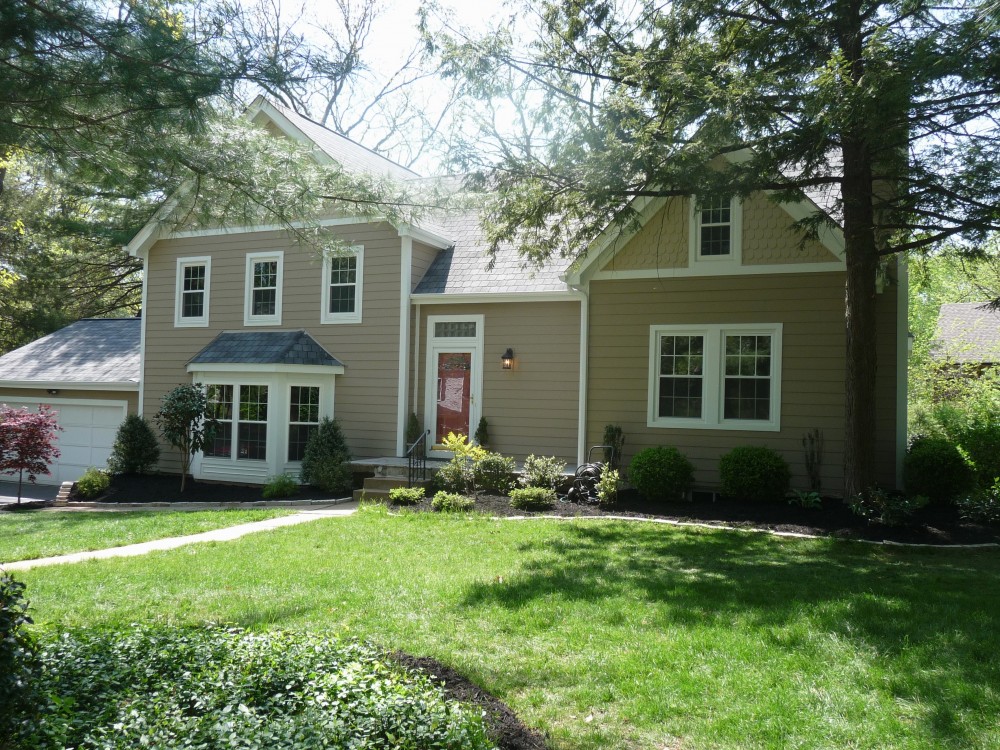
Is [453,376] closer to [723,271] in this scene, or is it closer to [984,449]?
[723,271]

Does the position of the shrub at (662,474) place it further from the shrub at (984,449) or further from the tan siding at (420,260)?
the tan siding at (420,260)

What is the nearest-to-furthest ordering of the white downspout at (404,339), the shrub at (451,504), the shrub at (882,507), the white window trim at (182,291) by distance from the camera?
the shrub at (882,507) → the shrub at (451,504) → the white downspout at (404,339) → the white window trim at (182,291)

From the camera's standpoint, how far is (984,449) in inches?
438

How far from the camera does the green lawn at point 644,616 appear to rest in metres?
3.90

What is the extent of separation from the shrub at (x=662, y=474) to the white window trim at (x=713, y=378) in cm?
93

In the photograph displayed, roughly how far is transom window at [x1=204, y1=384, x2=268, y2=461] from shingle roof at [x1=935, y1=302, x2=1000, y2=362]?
61.1ft

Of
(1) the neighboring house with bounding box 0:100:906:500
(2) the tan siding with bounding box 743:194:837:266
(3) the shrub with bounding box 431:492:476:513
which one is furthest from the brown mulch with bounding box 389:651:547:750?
(2) the tan siding with bounding box 743:194:837:266

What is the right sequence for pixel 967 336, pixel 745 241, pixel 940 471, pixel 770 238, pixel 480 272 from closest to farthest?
pixel 940 471, pixel 770 238, pixel 745 241, pixel 480 272, pixel 967 336

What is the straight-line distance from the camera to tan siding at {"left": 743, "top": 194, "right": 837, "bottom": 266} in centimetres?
1153

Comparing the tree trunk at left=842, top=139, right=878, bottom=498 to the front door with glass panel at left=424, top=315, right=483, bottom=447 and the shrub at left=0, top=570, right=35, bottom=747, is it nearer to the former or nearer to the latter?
the front door with glass panel at left=424, top=315, right=483, bottom=447

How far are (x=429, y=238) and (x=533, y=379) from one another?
153 inches

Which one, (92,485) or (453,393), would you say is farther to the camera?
(92,485)

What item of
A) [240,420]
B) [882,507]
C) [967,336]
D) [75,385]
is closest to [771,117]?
[882,507]

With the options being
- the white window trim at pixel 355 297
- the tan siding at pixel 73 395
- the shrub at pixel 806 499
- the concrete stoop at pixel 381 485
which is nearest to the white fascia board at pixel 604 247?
the concrete stoop at pixel 381 485
